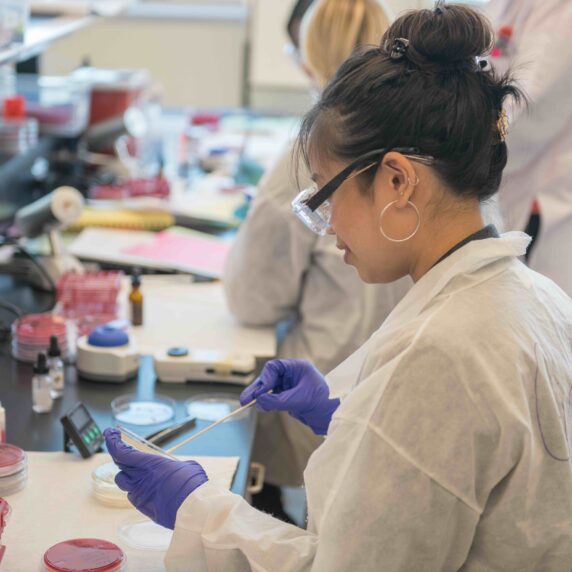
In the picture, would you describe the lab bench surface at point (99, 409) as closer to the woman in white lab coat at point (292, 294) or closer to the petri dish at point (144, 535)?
the petri dish at point (144, 535)

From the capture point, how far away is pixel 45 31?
2617mm

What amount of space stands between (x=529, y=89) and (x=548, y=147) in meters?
0.21

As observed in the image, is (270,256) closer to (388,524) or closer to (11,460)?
(11,460)

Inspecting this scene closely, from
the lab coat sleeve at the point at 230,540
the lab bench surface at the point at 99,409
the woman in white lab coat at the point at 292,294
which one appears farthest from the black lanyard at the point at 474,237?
the woman in white lab coat at the point at 292,294

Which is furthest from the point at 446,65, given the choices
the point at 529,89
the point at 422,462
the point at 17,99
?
the point at 17,99

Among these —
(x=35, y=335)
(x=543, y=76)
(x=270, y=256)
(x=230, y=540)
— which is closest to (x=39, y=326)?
(x=35, y=335)

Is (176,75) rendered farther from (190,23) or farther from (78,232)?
(78,232)

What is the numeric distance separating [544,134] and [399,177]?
1.56m

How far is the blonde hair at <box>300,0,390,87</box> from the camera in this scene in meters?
2.39

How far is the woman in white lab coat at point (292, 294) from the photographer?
220 centimetres

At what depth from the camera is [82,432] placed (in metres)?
1.57

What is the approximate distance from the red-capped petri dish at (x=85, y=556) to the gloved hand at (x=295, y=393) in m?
0.39

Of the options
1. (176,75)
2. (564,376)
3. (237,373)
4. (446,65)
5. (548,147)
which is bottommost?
(176,75)

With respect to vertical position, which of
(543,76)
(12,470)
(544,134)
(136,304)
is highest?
(543,76)
